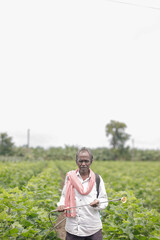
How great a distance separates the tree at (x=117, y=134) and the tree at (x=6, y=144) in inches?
1042

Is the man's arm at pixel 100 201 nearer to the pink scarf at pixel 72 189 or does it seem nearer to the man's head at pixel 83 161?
the pink scarf at pixel 72 189

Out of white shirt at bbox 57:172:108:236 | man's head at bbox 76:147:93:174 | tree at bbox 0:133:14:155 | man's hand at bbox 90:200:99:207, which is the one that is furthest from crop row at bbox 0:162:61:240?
tree at bbox 0:133:14:155

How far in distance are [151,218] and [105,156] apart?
5780 cm

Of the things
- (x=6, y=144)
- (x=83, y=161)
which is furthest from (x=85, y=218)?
(x=6, y=144)

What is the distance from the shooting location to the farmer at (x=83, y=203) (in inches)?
116

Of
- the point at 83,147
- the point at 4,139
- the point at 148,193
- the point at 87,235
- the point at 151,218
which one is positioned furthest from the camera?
the point at 4,139

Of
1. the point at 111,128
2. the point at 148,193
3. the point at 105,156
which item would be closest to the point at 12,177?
the point at 148,193

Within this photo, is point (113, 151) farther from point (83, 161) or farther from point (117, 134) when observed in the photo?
point (83, 161)

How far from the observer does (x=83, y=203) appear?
2988mm

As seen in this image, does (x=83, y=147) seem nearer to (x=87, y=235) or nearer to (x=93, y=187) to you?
(x=93, y=187)

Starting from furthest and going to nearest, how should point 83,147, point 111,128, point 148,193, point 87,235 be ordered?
1. point 111,128
2. point 148,193
3. point 83,147
4. point 87,235

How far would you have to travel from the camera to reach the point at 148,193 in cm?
877

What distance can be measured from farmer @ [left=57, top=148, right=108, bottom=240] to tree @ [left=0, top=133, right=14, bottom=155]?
1926 inches

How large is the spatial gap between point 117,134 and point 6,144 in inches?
1133
